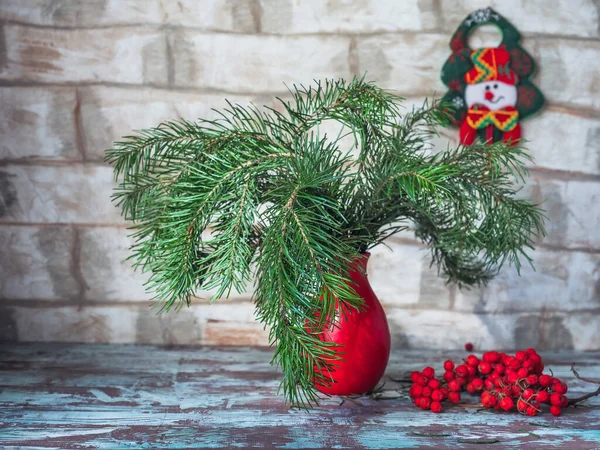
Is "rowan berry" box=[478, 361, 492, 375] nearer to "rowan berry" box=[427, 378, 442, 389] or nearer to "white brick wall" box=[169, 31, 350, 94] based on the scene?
"rowan berry" box=[427, 378, 442, 389]

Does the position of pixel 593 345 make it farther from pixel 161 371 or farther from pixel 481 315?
pixel 161 371

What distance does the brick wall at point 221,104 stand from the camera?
1407 millimetres

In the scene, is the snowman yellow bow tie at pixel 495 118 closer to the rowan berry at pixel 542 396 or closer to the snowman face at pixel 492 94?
the snowman face at pixel 492 94

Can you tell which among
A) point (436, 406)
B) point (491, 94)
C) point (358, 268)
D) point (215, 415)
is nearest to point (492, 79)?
point (491, 94)

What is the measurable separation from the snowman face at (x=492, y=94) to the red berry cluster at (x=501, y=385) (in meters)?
0.59

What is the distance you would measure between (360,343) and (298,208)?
0.88ft

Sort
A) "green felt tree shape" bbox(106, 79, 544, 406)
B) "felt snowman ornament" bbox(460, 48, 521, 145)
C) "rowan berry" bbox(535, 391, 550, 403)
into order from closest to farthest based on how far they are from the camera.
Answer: "green felt tree shape" bbox(106, 79, 544, 406) → "rowan berry" bbox(535, 391, 550, 403) → "felt snowman ornament" bbox(460, 48, 521, 145)

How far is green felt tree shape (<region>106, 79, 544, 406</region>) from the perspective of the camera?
843 mm

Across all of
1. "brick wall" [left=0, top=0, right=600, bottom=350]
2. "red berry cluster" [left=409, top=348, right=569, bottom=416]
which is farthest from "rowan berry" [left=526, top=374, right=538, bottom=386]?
"brick wall" [left=0, top=0, right=600, bottom=350]

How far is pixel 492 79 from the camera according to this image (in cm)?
139

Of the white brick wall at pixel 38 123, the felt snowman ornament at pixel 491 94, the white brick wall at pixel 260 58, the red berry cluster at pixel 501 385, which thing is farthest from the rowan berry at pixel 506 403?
the white brick wall at pixel 38 123

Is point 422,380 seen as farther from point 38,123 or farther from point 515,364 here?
point 38,123

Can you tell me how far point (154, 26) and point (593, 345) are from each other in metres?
1.22

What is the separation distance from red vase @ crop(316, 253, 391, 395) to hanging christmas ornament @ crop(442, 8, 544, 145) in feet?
1.74
